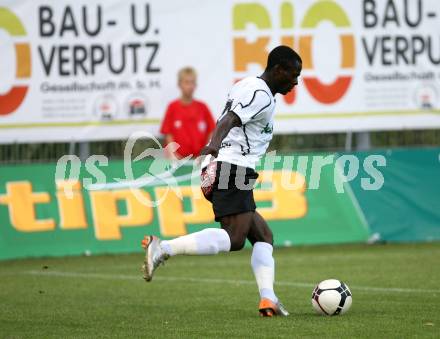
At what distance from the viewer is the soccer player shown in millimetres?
8641

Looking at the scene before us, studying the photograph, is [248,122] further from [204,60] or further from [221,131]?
[204,60]

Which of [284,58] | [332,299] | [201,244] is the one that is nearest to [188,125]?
[284,58]

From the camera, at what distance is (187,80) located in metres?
16.3

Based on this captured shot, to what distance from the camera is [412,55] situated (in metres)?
18.0

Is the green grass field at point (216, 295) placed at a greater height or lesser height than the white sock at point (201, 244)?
lesser

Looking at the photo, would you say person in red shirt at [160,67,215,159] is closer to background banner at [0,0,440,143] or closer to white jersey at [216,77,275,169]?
background banner at [0,0,440,143]

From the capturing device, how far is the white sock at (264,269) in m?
8.87

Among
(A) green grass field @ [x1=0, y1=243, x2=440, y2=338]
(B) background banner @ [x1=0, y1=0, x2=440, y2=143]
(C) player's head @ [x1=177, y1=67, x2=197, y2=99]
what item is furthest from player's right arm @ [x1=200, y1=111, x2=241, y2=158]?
(B) background banner @ [x1=0, y1=0, x2=440, y2=143]

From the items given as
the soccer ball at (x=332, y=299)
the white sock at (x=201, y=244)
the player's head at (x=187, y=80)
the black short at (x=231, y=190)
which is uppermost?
the player's head at (x=187, y=80)

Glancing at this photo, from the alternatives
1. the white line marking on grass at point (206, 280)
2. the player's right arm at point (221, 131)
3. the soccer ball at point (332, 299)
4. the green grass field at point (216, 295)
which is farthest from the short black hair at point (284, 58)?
the white line marking on grass at point (206, 280)

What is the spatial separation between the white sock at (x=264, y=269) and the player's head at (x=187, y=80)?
295 inches

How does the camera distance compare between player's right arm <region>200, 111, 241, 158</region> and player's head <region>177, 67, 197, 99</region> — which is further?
player's head <region>177, 67, 197, 99</region>

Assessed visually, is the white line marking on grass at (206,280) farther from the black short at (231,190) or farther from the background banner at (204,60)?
the background banner at (204,60)

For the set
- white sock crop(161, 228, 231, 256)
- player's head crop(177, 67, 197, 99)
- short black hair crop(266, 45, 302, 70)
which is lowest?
white sock crop(161, 228, 231, 256)
